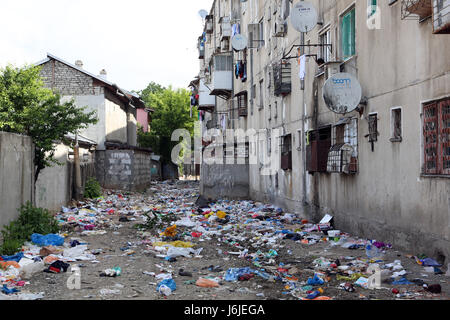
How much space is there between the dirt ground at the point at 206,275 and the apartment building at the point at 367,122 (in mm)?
980

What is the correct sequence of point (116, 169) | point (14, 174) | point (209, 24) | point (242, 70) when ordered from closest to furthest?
point (14, 174)
point (242, 70)
point (116, 169)
point (209, 24)

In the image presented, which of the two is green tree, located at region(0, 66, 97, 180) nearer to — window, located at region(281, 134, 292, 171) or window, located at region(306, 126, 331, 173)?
window, located at region(306, 126, 331, 173)

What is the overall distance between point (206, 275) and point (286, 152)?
418 inches

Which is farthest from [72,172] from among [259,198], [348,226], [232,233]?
[348,226]

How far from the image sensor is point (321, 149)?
44.6 ft

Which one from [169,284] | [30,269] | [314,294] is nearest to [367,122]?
[314,294]

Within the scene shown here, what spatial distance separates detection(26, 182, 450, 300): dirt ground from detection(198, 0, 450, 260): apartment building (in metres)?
0.98

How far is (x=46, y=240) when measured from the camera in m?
10.7

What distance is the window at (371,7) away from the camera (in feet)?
34.6

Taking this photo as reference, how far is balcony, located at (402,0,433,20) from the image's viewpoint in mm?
8047

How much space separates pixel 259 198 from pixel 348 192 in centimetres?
1038

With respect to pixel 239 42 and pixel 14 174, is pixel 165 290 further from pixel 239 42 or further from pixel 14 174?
pixel 239 42

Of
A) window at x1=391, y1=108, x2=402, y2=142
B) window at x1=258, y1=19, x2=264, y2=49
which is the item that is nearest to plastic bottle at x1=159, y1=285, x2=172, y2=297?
window at x1=391, y1=108, x2=402, y2=142
